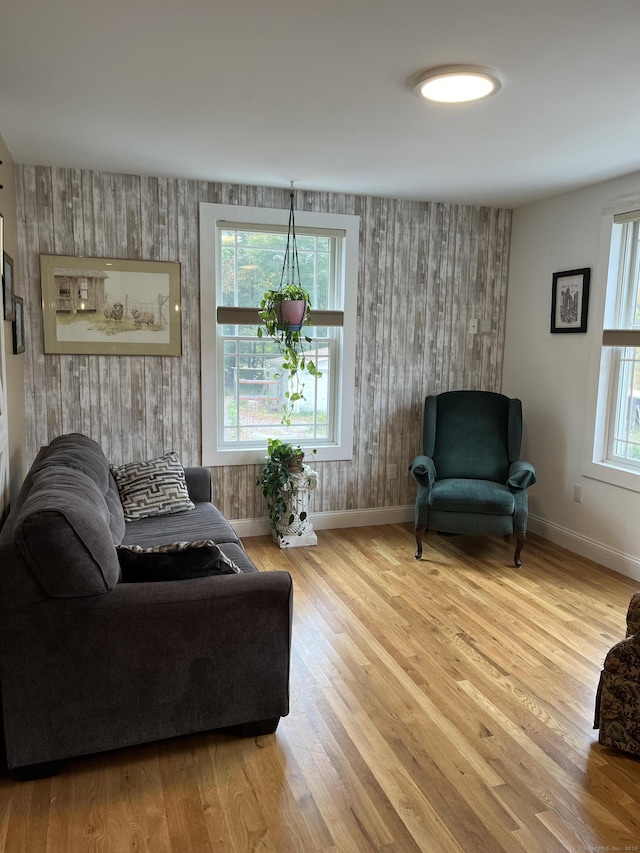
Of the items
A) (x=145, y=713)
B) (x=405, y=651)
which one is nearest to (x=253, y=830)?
(x=145, y=713)

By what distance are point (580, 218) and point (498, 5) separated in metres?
2.65

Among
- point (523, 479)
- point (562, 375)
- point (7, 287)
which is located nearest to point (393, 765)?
point (523, 479)

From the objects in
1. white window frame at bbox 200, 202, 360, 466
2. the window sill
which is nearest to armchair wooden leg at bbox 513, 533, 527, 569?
the window sill

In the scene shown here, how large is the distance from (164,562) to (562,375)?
3.33 metres

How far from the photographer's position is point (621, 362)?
159 inches

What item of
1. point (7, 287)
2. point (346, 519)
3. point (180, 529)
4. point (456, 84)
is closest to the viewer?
point (456, 84)

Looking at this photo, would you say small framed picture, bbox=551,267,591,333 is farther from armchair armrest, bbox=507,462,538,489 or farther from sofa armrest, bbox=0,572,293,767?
sofa armrest, bbox=0,572,293,767

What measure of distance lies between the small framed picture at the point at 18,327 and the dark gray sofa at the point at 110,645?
1.37 metres

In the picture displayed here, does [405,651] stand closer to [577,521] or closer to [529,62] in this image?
[577,521]

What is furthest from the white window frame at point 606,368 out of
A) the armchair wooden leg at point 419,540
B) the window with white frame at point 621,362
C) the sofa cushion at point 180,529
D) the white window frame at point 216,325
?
the sofa cushion at point 180,529

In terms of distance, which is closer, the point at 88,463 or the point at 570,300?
the point at 88,463

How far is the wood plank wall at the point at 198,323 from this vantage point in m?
3.88

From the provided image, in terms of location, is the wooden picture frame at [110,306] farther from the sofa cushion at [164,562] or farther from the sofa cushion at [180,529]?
the sofa cushion at [164,562]

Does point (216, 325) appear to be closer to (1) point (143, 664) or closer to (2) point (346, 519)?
(2) point (346, 519)
